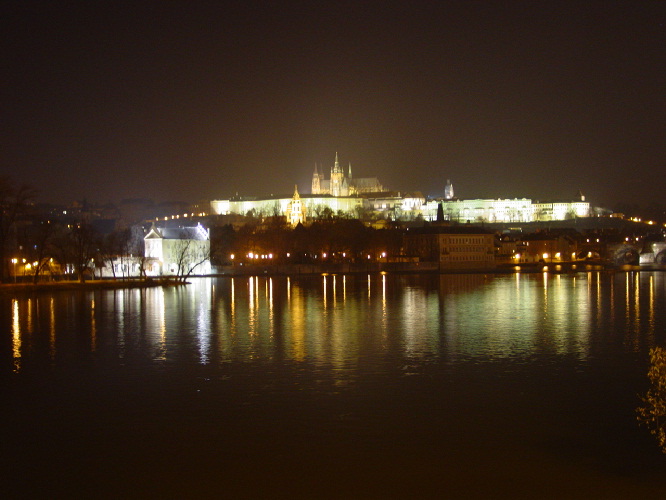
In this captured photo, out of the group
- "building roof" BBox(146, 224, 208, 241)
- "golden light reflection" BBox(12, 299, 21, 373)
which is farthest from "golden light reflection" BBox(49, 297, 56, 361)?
"building roof" BBox(146, 224, 208, 241)


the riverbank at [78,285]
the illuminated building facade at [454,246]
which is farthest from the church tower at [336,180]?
the riverbank at [78,285]

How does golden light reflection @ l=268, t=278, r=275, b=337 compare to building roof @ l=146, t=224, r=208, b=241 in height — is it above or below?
below

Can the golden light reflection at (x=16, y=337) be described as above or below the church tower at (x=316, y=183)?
below

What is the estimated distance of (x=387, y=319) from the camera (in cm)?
2525

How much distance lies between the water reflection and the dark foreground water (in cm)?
14

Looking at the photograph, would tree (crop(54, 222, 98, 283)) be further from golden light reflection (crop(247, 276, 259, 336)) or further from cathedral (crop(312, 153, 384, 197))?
cathedral (crop(312, 153, 384, 197))

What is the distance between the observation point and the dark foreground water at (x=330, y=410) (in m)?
9.10

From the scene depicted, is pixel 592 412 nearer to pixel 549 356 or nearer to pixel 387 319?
pixel 549 356

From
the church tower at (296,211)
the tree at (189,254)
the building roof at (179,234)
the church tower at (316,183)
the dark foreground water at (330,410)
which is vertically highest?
the church tower at (316,183)

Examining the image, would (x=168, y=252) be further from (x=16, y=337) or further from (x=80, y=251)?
(x=16, y=337)

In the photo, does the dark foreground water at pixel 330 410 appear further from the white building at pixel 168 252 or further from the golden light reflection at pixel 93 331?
the white building at pixel 168 252

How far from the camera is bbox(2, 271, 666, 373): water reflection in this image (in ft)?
58.4

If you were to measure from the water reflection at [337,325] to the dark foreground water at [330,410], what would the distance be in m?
0.14

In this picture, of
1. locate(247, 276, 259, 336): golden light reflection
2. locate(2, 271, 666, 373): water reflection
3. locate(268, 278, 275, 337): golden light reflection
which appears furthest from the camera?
locate(247, 276, 259, 336): golden light reflection
